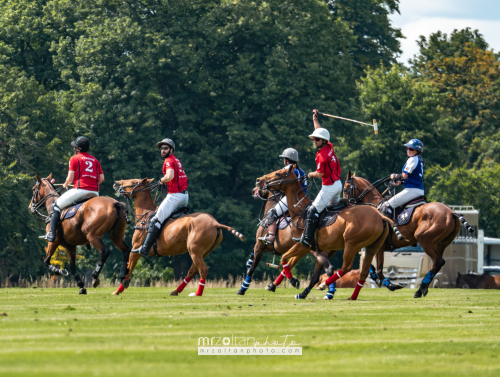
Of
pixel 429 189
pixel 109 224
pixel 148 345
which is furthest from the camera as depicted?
pixel 429 189

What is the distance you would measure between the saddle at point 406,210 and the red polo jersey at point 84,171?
20.1 feet

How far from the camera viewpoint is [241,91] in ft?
123

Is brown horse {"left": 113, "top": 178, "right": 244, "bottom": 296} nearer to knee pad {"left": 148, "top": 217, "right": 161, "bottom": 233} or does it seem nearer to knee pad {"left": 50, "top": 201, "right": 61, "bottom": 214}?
knee pad {"left": 148, "top": 217, "right": 161, "bottom": 233}

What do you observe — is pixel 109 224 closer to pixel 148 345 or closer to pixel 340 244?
pixel 340 244

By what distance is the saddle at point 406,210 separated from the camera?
16.9m

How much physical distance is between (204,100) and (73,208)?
73.8 feet

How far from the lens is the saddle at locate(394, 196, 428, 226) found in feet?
55.5

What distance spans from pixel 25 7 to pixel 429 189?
21914mm

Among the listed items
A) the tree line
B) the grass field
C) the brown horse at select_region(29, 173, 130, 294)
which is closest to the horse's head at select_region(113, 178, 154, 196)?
the brown horse at select_region(29, 173, 130, 294)

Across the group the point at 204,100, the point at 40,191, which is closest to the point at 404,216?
the point at 40,191

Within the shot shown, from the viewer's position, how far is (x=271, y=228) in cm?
1686

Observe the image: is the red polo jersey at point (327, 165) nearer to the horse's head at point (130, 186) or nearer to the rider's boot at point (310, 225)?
the rider's boot at point (310, 225)

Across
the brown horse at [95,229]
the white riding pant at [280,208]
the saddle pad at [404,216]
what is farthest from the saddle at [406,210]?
the brown horse at [95,229]

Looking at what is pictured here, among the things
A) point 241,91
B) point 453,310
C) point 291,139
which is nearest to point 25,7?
point 241,91
